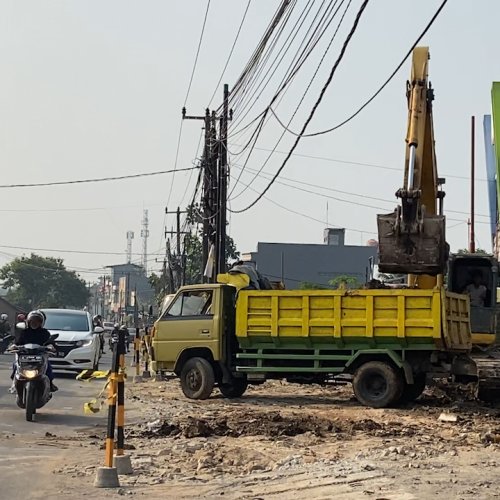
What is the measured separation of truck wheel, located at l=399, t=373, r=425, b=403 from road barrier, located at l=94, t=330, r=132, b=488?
27.0ft

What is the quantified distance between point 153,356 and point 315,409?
4104 mm

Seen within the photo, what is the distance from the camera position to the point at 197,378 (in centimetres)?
1753

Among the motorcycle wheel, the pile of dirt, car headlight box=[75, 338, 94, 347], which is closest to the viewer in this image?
the pile of dirt

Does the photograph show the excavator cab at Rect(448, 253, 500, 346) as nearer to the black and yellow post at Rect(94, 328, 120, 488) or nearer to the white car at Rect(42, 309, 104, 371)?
the white car at Rect(42, 309, 104, 371)

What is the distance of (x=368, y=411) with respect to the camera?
1502 cm

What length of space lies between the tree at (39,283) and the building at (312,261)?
3419cm

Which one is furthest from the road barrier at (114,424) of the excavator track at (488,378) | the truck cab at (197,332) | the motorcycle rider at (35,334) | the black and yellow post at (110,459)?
the truck cab at (197,332)

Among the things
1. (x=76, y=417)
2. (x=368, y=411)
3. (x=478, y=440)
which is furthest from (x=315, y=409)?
(x=478, y=440)

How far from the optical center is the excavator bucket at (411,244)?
1340 centimetres

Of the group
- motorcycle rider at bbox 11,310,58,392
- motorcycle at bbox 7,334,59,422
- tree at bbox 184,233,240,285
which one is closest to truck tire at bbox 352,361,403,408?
motorcycle rider at bbox 11,310,58,392

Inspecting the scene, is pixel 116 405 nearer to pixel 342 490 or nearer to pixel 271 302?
pixel 342 490

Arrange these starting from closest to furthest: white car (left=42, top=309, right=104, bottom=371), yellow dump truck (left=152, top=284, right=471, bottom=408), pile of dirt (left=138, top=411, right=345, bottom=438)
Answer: pile of dirt (left=138, top=411, right=345, bottom=438) < yellow dump truck (left=152, top=284, right=471, bottom=408) < white car (left=42, top=309, right=104, bottom=371)

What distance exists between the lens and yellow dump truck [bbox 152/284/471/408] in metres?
15.5

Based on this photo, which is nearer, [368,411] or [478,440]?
[478,440]
